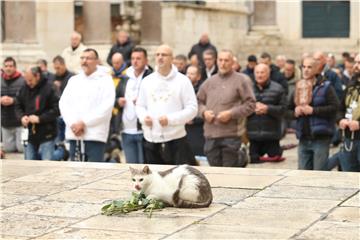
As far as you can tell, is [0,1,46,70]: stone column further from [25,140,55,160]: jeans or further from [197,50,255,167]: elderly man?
[197,50,255,167]: elderly man

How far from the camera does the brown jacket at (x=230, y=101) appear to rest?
47.5 feet

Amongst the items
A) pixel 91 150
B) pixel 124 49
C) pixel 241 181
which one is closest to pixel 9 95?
pixel 124 49

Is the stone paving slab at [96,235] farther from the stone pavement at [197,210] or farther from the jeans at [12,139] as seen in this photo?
the jeans at [12,139]

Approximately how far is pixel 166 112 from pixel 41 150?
336 cm

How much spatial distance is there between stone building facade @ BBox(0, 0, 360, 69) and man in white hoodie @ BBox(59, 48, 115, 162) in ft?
33.9

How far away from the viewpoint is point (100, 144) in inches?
577

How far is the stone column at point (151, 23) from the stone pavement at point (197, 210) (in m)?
16.0

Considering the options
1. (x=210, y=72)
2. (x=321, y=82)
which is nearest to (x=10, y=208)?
(x=321, y=82)

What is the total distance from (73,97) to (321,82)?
11.0 ft

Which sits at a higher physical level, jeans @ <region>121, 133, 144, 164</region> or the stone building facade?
the stone building facade

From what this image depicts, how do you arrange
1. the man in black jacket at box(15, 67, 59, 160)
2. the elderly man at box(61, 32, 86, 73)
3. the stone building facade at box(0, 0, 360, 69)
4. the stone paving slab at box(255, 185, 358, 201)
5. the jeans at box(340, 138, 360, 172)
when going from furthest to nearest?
the stone building facade at box(0, 0, 360, 69)
the elderly man at box(61, 32, 86, 73)
the man in black jacket at box(15, 67, 59, 160)
the jeans at box(340, 138, 360, 172)
the stone paving slab at box(255, 185, 358, 201)

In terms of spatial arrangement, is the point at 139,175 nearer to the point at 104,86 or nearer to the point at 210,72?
the point at 104,86

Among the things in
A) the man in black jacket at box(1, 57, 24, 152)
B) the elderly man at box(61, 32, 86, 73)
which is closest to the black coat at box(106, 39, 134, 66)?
the elderly man at box(61, 32, 86, 73)

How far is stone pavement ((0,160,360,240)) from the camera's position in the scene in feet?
29.9
